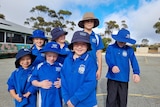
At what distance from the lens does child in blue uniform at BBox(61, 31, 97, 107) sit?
2791 mm

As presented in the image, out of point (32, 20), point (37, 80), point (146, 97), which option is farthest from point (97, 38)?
point (32, 20)

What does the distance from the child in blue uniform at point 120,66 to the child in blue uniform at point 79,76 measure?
1.27 m

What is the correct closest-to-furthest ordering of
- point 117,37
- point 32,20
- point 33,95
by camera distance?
point 33,95, point 117,37, point 32,20

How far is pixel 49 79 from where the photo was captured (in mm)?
3162

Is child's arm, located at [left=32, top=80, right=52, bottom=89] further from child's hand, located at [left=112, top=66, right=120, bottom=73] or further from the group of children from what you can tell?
child's hand, located at [left=112, top=66, right=120, bottom=73]

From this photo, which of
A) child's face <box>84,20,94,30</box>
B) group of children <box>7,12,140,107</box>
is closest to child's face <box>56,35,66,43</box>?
group of children <box>7,12,140,107</box>

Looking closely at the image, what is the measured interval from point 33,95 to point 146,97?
4097 millimetres

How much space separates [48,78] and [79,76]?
534 millimetres

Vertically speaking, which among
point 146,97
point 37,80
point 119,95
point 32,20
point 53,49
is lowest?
point 146,97

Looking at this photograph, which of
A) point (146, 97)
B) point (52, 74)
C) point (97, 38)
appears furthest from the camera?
point (146, 97)

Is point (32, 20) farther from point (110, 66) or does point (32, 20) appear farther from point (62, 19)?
point (110, 66)

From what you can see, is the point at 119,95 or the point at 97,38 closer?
the point at 97,38

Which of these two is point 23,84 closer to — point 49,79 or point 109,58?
point 49,79

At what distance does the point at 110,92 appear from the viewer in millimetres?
4355
